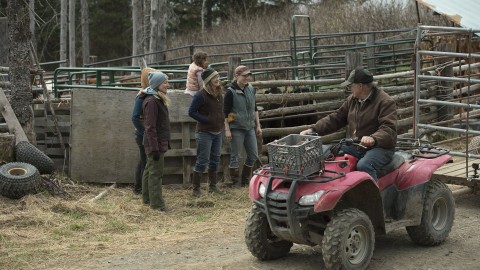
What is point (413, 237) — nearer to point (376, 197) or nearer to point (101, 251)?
→ point (376, 197)

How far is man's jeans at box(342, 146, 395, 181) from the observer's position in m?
6.80

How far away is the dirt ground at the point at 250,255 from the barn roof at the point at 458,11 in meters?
6.60

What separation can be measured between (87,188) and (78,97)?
4.59 feet

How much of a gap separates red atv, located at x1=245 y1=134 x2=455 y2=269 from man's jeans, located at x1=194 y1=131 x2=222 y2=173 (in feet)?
10.8

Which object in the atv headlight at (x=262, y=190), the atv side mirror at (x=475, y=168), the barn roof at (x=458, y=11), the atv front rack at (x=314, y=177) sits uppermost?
the barn roof at (x=458, y=11)

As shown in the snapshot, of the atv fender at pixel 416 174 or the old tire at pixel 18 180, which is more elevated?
the atv fender at pixel 416 174

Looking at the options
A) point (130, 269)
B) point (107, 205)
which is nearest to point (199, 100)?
point (107, 205)

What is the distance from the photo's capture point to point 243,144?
11.0 meters

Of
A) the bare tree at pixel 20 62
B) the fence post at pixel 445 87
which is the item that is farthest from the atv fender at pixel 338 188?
the fence post at pixel 445 87

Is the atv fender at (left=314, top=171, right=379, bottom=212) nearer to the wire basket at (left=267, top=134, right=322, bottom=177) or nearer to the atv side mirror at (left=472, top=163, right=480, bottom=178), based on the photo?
the wire basket at (left=267, top=134, right=322, bottom=177)

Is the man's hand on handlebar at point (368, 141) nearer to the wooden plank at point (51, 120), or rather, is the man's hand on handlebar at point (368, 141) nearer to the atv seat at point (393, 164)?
the atv seat at point (393, 164)

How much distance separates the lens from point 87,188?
10797 millimetres

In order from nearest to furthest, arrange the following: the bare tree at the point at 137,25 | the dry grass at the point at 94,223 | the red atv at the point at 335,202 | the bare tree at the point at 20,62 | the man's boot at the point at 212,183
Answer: the red atv at the point at 335,202 → the dry grass at the point at 94,223 → the man's boot at the point at 212,183 → the bare tree at the point at 20,62 → the bare tree at the point at 137,25

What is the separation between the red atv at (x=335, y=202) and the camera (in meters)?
6.38
